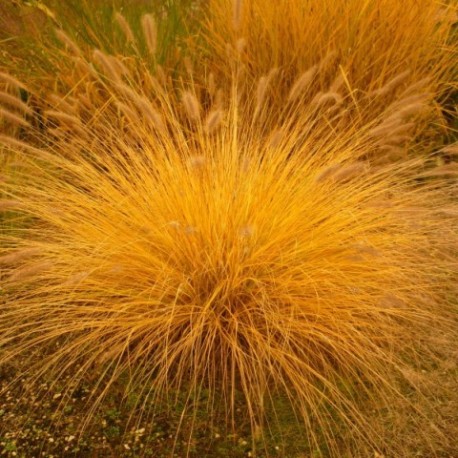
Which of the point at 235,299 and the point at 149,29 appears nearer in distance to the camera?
the point at 235,299

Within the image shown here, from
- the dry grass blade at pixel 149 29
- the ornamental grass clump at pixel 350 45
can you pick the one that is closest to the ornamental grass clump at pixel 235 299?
the dry grass blade at pixel 149 29

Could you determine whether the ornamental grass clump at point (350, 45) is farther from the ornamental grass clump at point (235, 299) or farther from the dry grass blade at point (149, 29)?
the ornamental grass clump at point (235, 299)

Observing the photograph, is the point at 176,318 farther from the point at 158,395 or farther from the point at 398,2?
the point at 398,2

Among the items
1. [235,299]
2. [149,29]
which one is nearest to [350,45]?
[149,29]

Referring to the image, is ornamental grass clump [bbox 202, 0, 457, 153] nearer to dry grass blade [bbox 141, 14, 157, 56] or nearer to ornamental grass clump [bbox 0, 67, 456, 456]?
dry grass blade [bbox 141, 14, 157, 56]

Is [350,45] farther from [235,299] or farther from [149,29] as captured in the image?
[235,299]

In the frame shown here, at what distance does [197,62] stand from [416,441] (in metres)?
2.79

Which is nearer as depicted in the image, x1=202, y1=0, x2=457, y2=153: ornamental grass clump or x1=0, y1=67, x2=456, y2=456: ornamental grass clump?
x1=0, y1=67, x2=456, y2=456: ornamental grass clump

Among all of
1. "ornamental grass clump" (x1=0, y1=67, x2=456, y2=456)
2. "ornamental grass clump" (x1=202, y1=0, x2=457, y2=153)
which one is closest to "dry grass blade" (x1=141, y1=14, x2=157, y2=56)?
"ornamental grass clump" (x1=0, y1=67, x2=456, y2=456)

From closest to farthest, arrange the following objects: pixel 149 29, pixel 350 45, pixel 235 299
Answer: pixel 235 299 < pixel 149 29 < pixel 350 45

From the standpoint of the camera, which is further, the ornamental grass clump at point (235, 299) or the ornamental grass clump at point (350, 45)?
the ornamental grass clump at point (350, 45)

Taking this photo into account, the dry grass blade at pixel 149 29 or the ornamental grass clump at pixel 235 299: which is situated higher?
the dry grass blade at pixel 149 29

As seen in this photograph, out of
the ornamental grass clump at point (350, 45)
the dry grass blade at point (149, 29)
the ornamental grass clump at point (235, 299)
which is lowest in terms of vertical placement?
the ornamental grass clump at point (235, 299)

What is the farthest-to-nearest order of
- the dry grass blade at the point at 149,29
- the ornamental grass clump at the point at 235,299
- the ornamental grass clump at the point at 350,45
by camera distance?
the ornamental grass clump at the point at 350,45 < the dry grass blade at the point at 149,29 < the ornamental grass clump at the point at 235,299
